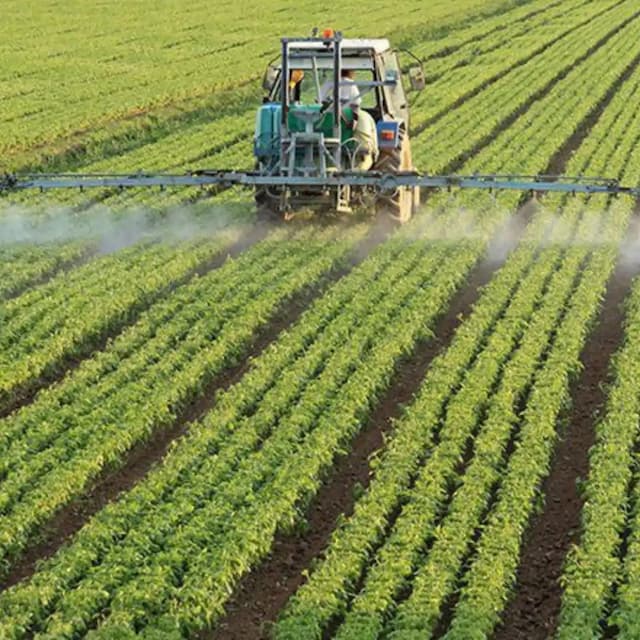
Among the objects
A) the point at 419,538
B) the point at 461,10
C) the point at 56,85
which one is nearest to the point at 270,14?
the point at 461,10

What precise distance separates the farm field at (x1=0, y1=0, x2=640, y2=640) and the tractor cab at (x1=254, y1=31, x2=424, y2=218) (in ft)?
3.09

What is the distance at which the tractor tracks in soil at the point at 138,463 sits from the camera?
9.34 metres

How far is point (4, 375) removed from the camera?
12.4 m

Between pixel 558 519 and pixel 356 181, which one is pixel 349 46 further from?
pixel 558 519

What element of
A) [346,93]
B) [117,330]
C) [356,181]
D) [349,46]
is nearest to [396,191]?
[346,93]

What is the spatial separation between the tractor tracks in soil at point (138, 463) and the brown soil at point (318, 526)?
1564 mm

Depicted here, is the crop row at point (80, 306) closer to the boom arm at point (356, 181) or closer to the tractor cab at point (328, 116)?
the boom arm at point (356, 181)

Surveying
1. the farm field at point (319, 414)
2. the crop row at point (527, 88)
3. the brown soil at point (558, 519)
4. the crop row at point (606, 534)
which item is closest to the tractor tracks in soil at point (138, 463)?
the farm field at point (319, 414)

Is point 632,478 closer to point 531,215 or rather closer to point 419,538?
point 419,538

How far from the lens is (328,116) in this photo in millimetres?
17516

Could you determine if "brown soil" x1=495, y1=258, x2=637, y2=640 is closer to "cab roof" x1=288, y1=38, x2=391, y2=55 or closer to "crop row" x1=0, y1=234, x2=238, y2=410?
"crop row" x1=0, y1=234, x2=238, y2=410

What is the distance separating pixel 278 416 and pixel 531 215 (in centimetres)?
1013

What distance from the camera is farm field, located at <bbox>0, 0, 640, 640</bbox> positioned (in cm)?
853

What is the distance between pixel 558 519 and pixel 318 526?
6.30 ft
